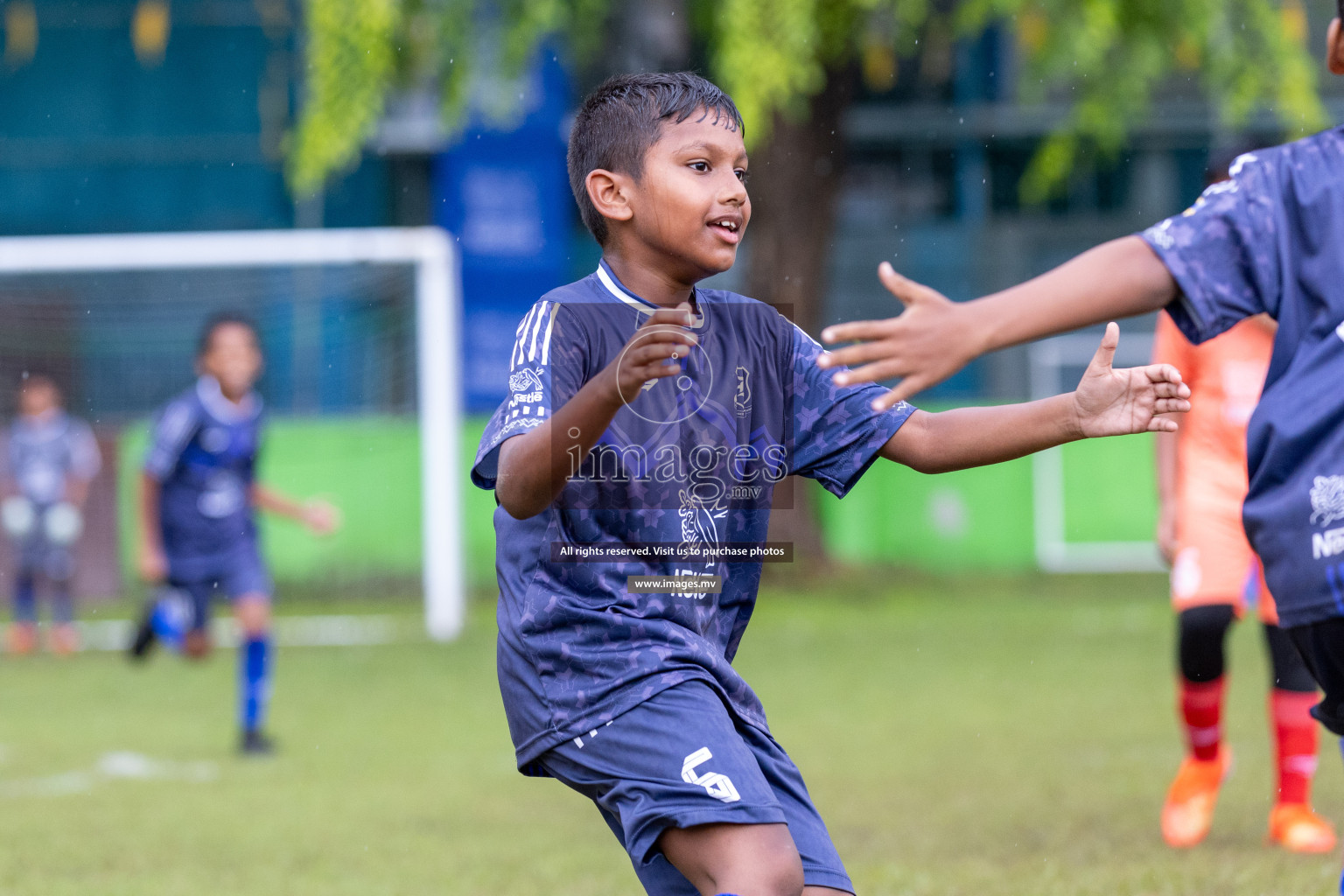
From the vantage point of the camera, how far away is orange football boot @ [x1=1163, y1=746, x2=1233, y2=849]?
435 cm

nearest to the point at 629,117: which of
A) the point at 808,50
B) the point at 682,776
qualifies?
the point at 682,776

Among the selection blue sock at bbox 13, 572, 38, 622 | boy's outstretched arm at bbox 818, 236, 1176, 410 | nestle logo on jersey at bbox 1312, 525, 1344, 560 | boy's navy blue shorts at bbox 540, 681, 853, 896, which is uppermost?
boy's outstretched arm at bbox 818, 236, 1176, 410

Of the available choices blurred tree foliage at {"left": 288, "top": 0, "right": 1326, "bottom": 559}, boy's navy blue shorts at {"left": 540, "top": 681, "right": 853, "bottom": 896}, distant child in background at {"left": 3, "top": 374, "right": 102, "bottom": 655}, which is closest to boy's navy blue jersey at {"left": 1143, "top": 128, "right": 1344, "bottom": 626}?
boy's navy blue shorts at {"left": 540, "top": 681, "right": 853, "bottom": 896}

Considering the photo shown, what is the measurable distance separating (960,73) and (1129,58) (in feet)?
18.4

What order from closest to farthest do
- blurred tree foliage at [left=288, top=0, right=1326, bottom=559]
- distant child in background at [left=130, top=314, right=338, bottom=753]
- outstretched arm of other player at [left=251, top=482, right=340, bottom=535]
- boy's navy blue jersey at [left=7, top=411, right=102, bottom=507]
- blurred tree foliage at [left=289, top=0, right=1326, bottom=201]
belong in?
outstretched arm of other player at [left=251, top=482, right=340, bottom=535], distant child in background at [left=130, top=314, right=338, bottom=753], blurred tree foliage at [left=289, top=0, right=1326, bottom=201], blurred tree foliage at [left=288, top=0, right=1326, bottom=559], boy's navy blue jersey at [left=7, top=411, right=102, bottom=507]

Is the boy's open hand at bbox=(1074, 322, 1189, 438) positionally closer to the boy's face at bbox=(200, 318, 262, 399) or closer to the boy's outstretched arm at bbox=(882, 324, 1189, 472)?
the boy's outstretched arm at bbox=(882, 324, 1189, 472)

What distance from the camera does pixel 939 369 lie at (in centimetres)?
190

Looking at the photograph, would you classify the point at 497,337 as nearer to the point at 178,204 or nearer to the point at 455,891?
the point at 178,204

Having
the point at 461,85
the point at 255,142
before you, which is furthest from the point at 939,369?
the point at 255,142

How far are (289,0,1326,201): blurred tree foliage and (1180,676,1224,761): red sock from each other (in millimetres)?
5645

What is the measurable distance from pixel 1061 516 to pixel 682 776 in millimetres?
12234

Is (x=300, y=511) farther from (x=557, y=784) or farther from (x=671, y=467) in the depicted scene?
(x=671, y=467)

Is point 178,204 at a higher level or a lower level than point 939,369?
higher

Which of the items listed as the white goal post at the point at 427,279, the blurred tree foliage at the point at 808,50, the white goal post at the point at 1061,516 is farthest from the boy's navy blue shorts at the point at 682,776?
the white goal post at the point at 1061,516
